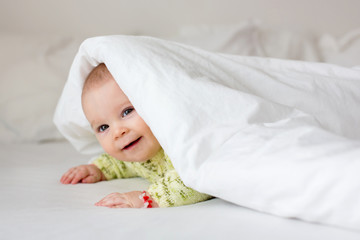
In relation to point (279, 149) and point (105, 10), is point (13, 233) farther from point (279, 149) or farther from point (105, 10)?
point (105, 10)

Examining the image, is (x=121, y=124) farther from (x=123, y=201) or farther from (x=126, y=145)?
(x=123, y=201)

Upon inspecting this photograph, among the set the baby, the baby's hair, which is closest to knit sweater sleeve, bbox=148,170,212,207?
the baby

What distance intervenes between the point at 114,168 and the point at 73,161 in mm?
236

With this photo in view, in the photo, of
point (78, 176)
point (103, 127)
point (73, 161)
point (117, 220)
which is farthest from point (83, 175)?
point (117, 220)

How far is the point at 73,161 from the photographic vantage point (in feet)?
4.38

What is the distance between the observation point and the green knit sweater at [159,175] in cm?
84

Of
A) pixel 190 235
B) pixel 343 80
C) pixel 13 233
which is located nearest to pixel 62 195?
pixel 13 233

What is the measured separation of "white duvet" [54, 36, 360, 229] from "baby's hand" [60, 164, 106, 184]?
12cm

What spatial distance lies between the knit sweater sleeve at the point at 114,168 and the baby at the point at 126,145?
0.06 m

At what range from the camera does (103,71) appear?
39.6 inches

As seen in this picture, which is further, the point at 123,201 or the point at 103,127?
the point at 103,127

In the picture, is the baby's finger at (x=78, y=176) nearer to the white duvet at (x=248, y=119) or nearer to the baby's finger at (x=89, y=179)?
the baby's finger at (x=89, y=179)

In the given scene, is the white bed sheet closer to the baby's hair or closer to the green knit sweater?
the green knit sweater

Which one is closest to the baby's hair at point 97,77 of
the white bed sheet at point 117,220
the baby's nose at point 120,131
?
the baby's nose at point 120,131
